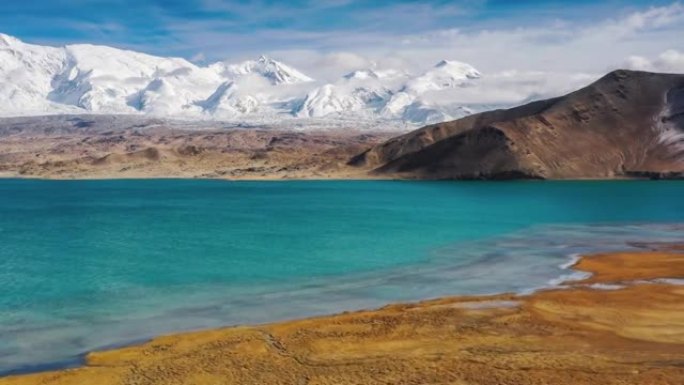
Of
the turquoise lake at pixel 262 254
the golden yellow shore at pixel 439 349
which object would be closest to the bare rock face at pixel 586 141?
the turquoise lake at pixel 262 254

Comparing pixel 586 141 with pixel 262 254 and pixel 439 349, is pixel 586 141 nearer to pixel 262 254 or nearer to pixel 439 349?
pixel 262 254

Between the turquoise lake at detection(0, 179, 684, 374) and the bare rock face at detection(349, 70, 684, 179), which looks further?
the bare rock face at detection(349, 70, 684, 179)

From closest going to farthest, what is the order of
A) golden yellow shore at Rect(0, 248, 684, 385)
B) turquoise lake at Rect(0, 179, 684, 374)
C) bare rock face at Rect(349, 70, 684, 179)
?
golden yellow shore at Rect(0, 248, 684, 385)
turquoise lake at Rect(0, 179, 684, 374)
bare rock face at Rect(349, 70, 684, 179)

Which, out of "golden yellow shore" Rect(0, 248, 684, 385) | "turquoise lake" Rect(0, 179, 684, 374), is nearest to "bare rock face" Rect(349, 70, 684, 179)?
"turquoise lake" Rect(0, 179, 684, 374)

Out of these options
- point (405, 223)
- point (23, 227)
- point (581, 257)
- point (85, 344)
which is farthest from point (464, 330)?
point (23, 227)

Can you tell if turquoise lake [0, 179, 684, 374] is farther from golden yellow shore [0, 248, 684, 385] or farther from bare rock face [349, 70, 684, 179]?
bare rock face [349, 70, 684, 179]

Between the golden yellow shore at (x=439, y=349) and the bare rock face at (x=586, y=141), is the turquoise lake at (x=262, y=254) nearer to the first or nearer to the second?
the golden yellow shore at (x=439, y=349)
